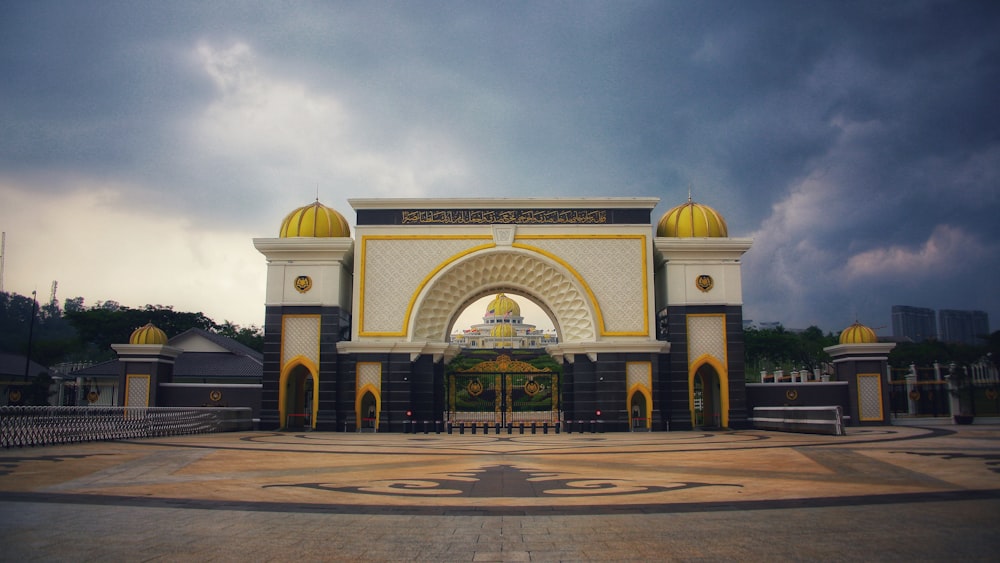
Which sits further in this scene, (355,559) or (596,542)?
(596,542)

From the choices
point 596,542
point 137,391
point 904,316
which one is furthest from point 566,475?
point 904,316

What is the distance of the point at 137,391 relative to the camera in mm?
28250

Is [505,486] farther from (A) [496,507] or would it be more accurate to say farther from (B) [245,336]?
(B) [245,336]

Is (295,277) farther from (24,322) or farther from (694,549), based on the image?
(24,322)

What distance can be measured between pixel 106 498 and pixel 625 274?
22.0 meters

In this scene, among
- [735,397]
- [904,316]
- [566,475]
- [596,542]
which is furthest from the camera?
[904,316]

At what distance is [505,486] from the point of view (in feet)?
31.7

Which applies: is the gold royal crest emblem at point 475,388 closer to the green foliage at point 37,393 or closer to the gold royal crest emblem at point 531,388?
the gold royal crest emblem at point 531,388

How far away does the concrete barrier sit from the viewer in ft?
68.3

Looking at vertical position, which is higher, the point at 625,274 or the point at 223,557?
the point at 625,274

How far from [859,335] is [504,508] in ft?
81.5

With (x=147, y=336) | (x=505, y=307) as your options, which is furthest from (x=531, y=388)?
(x=505, y=307)

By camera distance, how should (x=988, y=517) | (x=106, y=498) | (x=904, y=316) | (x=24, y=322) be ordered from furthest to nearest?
(x=904, y=316)
(x=24, y=322)
(x=106, y=498)
(x=988, y=517)

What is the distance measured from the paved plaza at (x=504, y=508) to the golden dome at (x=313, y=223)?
52.2 feet
